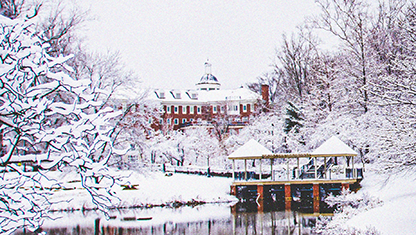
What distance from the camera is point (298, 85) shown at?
138ft

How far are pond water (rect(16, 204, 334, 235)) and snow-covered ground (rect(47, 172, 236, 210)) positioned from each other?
4.71 feet

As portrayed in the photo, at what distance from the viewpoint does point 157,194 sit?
1336 inches

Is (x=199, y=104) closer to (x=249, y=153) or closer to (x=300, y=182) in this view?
(x=249, y=153)

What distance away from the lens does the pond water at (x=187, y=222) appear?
916 inches

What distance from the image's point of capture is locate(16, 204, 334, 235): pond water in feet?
76.3

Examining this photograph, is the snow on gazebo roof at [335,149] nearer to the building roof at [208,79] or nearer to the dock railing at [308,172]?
the dock railing at [308,172]

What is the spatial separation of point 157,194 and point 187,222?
27.8 feet

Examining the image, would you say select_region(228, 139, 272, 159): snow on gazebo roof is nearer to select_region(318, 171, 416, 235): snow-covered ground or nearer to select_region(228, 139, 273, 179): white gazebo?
select_region(228, 139, 273, 179): white gazebo

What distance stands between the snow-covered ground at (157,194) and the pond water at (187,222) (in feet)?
4.71

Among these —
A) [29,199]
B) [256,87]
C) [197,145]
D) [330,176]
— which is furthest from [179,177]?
[29,199]

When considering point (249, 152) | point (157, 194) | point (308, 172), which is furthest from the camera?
point (249, 152)

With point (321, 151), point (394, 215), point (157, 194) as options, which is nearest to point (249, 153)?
point (321, 151)

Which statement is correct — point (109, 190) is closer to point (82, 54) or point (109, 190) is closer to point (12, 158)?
point (12, 158)

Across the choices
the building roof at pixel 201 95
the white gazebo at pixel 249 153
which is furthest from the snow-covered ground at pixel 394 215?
the building roof at pixel 201 95
